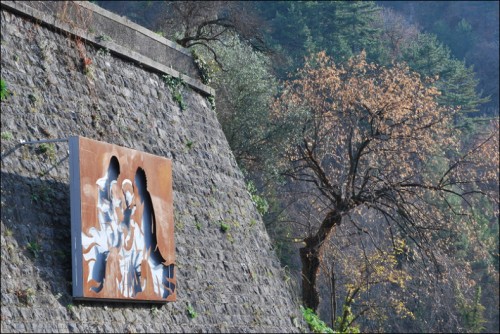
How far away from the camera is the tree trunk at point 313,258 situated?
75.3 ft

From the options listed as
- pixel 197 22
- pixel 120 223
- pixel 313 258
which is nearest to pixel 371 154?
pixel 313 258

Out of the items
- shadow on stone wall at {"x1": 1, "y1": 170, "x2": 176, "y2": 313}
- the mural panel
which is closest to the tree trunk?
the mural panel

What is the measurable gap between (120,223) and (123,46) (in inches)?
131

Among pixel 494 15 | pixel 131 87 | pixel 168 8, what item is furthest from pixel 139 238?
pixel 494 15

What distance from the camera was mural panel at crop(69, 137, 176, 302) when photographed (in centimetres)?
1192

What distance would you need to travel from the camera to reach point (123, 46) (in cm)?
1519

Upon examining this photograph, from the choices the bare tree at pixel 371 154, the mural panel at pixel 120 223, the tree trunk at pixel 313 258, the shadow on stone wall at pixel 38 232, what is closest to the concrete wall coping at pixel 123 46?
the mural panel at pixel 120 223

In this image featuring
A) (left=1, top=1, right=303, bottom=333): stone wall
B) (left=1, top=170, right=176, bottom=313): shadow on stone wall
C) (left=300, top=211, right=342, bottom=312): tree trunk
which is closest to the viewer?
(left=1, top=170, right=176, bottom=313): shadow on stone wall

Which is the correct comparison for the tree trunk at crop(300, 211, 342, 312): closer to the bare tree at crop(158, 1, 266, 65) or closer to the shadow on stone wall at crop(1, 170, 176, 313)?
the bare tree at crop(158, 1, 266, 65)

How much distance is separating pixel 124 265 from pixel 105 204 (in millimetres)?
852

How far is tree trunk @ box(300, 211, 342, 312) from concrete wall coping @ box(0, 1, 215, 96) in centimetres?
628

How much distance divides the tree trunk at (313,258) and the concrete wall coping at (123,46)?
6277 mm

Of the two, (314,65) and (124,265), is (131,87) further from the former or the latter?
(314,65)

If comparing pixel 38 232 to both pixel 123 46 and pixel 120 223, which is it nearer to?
pixel 120 223
